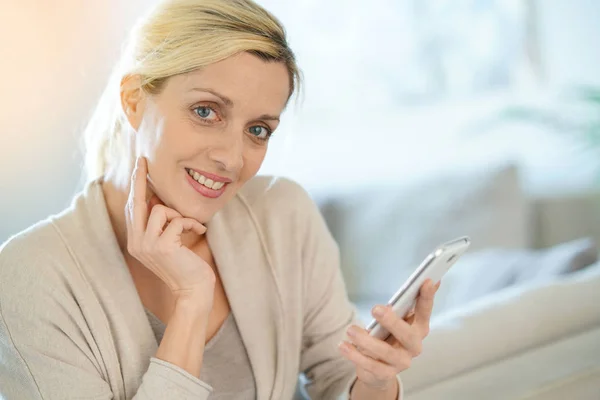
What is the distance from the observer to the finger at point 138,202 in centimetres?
127

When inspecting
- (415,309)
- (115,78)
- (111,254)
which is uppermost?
(115,78)

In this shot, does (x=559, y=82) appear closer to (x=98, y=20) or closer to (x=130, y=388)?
(x=98, y=20)

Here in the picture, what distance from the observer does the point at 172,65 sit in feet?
4.16

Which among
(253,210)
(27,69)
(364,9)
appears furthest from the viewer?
(364,9)

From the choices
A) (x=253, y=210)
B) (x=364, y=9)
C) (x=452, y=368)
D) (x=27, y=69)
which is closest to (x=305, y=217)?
(x=253, y=210)

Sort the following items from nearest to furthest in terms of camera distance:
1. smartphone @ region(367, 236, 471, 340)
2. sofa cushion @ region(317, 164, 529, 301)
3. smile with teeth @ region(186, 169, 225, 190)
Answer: smartphone @ region(367, 236, 471, 340), smile with teeth @ region(186, 169, 225, 190), sofa cushion @ region(317, 164, 529, 301)

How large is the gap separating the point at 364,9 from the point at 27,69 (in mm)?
1319

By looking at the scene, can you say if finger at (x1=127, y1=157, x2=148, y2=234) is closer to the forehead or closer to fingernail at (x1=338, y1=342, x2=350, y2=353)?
the forehead

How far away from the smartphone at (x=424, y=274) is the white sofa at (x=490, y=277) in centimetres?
23

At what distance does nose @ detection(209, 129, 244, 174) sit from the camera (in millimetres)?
1288

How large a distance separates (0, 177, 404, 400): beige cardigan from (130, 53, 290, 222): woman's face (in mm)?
152

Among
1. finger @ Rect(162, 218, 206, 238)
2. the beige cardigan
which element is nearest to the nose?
finger @ Rect(162, 218, 206, 238)

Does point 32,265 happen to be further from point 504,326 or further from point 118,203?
point 504,326

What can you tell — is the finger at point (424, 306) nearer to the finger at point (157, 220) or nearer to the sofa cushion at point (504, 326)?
the sofa cushion at point (504, 326)
